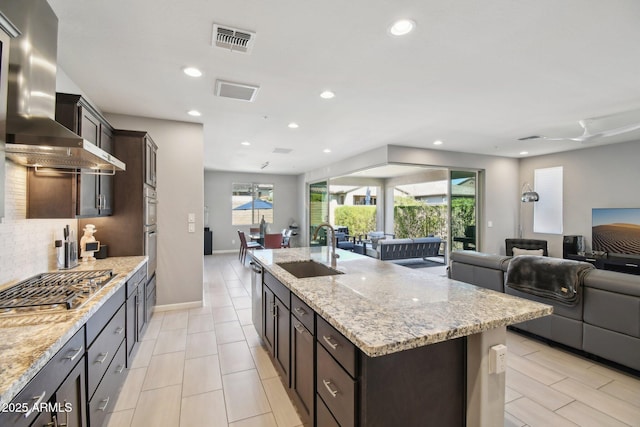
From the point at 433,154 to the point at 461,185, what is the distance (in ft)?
3.90

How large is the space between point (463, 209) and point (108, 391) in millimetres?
6801

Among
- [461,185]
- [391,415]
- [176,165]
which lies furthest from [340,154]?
[391,415]

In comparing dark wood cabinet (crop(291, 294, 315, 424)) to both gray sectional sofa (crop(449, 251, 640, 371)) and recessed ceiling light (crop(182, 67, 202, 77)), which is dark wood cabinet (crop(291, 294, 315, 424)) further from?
gray sectional sofa (crop(449, 251, 640, 371))

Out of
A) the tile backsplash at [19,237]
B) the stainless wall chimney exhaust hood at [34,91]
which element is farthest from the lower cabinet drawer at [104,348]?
the stainless wall chimney exhaust hood at [34,91]

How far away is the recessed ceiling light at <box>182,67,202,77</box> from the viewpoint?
102 inches

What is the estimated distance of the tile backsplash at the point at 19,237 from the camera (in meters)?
1.93

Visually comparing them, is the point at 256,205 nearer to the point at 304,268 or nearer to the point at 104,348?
the point at 304,268

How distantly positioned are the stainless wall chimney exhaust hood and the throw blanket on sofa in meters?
3.87

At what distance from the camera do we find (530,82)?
2852 mm

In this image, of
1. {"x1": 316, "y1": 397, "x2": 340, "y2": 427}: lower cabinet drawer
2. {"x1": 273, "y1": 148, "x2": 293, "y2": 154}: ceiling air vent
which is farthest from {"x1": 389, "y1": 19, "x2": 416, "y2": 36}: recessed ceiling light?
{"x1": 273, "y1": 148, "x2": 293, "y2": 154}: ceiling air vent

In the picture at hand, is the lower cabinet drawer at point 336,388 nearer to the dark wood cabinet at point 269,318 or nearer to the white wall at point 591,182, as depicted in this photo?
the dark wood cabinet at point 269,318

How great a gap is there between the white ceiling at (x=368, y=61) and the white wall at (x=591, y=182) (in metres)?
1.72

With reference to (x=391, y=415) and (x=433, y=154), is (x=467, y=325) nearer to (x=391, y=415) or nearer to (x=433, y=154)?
(x=391, y=415)

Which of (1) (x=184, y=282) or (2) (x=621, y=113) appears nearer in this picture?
(2) (x=621, y=113)
